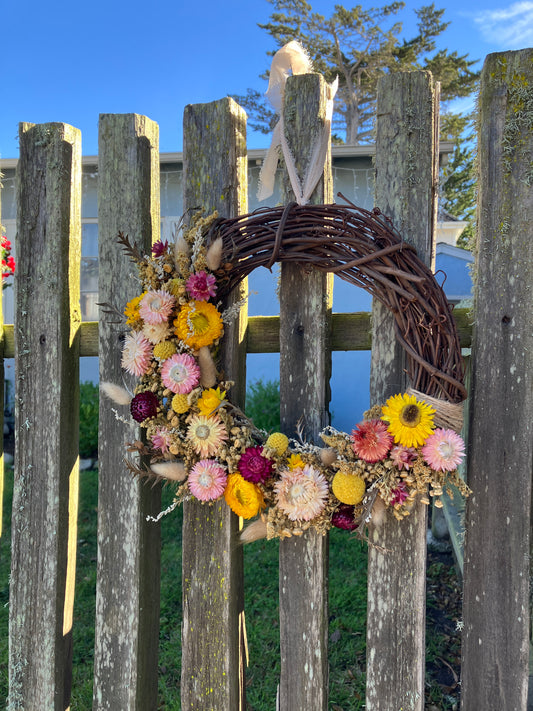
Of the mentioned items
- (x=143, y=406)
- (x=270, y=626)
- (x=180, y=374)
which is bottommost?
(x=270, y=626)

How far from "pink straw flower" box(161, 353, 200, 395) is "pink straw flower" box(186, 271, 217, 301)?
188 mm

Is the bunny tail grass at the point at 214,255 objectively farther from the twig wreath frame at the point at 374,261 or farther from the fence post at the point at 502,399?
the fence post at the point at 502,399

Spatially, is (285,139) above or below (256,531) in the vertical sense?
above

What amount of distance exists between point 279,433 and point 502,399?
26.2 inches

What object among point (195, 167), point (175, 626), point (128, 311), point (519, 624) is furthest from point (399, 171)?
point (175, 626)

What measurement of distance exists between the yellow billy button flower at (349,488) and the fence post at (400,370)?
231 millimetres

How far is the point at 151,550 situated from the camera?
198 cm

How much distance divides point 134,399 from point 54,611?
0.90 m

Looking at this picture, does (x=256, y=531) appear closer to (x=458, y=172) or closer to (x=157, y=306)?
(x=157, y=306)

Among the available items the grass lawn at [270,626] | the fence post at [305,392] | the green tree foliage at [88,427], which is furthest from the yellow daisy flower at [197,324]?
the green tree foliage at [88,427]

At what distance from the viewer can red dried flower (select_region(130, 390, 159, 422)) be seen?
1.73 m

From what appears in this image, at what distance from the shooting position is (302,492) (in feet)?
5.11

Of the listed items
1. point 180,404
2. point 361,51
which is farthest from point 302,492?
point 361,51

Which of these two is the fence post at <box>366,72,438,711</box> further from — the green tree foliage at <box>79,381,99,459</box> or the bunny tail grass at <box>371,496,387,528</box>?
the green tree foliage at <box>79,381,99,459</box>
